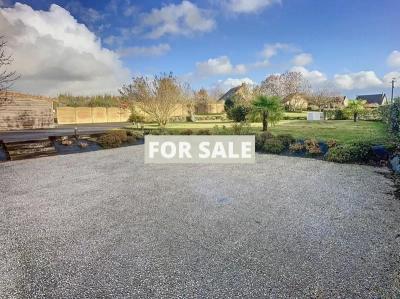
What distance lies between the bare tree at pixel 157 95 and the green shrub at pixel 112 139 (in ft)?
19.0

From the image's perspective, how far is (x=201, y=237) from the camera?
13.6ft

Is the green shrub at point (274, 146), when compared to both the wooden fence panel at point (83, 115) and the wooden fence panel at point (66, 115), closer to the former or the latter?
the wooden fence panel at point (66, 115)

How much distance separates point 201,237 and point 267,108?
46.9 ft

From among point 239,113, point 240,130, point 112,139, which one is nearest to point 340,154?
point 240,130

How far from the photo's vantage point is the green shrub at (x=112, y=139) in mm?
14828

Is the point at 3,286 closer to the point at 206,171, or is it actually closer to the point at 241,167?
the point at 206,171

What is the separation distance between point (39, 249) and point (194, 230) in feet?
7.40

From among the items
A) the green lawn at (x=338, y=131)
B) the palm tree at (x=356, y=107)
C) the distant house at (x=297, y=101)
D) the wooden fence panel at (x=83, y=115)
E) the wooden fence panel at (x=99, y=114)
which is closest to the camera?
the green lawn at (x=338, y=131)

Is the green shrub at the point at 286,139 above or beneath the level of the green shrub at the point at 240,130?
beneath

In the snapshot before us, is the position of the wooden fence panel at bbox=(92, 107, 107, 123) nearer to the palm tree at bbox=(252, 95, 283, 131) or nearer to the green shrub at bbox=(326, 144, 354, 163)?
the palm tree at bbox=(252, 95, 283, 131)

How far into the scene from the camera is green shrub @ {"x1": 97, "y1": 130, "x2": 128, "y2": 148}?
14.8 meters

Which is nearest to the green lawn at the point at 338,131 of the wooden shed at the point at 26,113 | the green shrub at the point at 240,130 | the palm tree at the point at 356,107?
the green shrub at the point at 240,130

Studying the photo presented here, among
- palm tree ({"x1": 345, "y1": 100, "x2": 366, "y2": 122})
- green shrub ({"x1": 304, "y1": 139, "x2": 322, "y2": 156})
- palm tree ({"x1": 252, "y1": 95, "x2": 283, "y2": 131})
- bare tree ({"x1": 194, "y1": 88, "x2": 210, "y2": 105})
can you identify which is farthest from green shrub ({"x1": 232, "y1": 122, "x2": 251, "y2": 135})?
bare tree ({"x1": 194, "y1": 88, "x2": 210, "y2": 105})

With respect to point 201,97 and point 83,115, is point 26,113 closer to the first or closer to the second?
point 83,115
